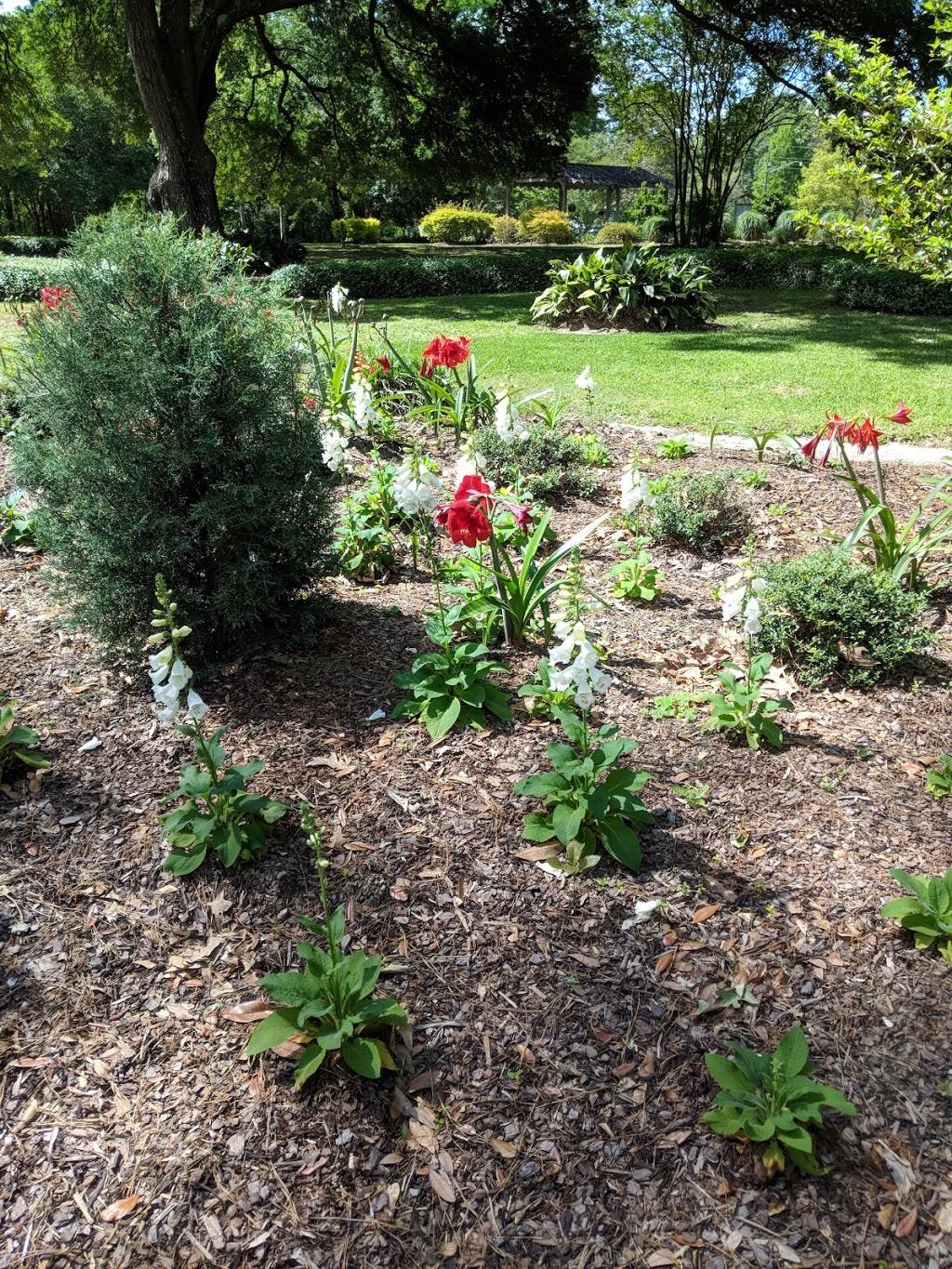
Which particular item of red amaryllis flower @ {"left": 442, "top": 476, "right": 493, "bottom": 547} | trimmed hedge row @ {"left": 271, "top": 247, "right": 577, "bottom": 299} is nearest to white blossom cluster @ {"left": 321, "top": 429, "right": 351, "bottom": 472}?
red amaryllis flower @ {"left": 442, "top": 476, "right": 493, "bottom": 547}

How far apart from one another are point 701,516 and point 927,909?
258 cm

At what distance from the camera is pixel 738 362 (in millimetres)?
9172

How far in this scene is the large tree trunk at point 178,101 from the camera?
12.0 metres

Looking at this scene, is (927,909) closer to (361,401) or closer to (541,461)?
(541,461)

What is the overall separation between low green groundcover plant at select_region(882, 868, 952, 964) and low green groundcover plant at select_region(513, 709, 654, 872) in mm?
663

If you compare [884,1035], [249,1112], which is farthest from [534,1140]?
[884,1035]

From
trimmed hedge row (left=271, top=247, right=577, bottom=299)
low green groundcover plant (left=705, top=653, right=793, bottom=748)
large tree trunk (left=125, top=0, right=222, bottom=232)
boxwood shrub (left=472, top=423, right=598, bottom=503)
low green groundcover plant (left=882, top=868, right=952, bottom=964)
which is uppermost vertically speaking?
large tree trunk (left=125, top=0, right=222, bottom=232)

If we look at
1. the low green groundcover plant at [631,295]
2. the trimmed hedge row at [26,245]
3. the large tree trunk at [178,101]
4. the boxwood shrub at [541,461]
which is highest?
the large tree trunk at [178,101]

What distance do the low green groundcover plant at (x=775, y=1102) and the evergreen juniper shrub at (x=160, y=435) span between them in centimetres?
221

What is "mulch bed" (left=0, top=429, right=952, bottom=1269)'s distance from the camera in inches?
64.4

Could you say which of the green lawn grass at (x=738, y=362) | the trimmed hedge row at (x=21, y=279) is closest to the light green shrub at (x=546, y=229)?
the green lawn grass at (x=738, y=362)

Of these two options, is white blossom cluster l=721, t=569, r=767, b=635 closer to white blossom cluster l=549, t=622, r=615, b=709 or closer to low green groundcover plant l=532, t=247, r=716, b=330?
white blossom cluster l=549, t=622, r=615, b=709

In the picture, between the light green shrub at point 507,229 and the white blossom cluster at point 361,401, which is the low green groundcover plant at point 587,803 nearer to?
the white blossom cluster at point 361,401

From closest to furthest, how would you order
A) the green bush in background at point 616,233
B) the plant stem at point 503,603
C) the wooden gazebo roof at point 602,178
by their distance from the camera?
the plant stem at point 503,603, the green bush in background at point 616,233, the wooden gazebo roof at point 602,178
